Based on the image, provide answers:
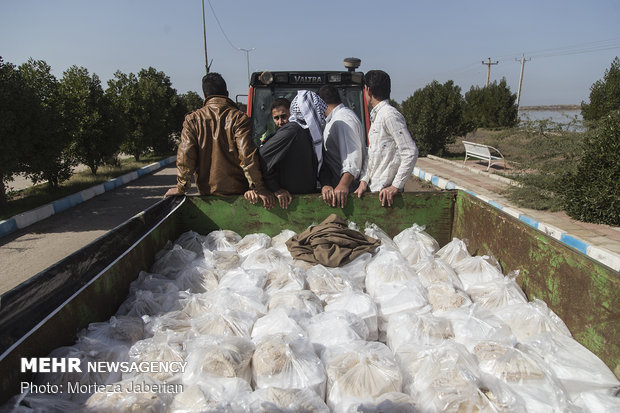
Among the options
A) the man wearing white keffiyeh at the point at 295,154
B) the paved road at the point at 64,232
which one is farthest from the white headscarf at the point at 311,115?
the paved road at the point at 64,232

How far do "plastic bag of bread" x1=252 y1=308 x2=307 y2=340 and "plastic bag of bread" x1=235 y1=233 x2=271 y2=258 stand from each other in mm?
896

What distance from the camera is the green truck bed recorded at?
1468mm

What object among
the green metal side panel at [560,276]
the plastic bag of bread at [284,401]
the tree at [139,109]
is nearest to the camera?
the plastic bag of bread at [284,401]

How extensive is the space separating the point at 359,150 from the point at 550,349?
1.89 meters

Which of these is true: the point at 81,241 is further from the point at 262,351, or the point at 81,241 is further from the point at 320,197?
the point at 262,351

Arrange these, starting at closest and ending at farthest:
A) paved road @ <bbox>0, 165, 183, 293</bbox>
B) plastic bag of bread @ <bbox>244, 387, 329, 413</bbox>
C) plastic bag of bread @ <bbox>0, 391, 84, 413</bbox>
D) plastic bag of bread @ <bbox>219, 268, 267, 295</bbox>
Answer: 1. plastic bag of bread @ <bbox>0, 391, 84, 413</bbox>
2. plastic bag of bread @ <bbox>244, 387, 329, 413</bbox>
3. plastic bag of bread @ <bbox>219, 268, 267, 295</bbox>
4. paved road @ <bbox>0, 165, 183, 293</bbox>

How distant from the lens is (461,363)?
5.03ft

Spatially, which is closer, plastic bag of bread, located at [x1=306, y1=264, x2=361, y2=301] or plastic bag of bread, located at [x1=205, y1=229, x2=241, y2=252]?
plastic bag of bread, located at [x1=306, y1=264, x2=361, y2=301]

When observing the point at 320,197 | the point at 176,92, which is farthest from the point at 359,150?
the point at 176,92

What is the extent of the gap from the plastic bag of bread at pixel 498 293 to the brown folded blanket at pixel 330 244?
72 cm

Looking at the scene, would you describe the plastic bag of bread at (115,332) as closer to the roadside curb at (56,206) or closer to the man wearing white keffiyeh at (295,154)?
the man wearing white keffiyeh at (295,154)

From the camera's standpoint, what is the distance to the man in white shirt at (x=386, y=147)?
293cm

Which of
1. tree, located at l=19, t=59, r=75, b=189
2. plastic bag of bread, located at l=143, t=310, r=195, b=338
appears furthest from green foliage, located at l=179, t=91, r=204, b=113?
plastic bag of bread, located at l=143, t=310, r=195, b=338

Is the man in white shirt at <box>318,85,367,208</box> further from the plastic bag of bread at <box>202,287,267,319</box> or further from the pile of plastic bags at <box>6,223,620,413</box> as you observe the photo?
the plastic bag of bread at <box>202,287,267,319</box>
